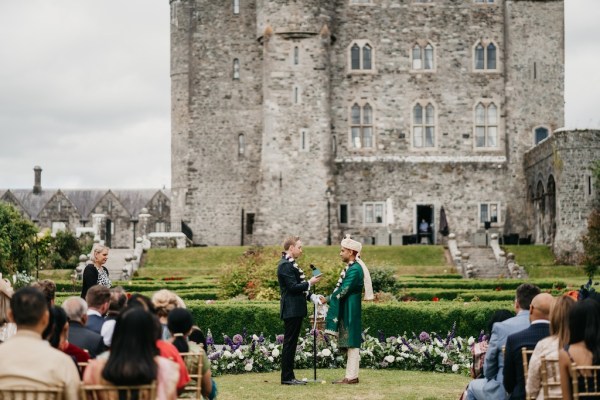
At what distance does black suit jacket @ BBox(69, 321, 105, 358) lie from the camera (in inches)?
360

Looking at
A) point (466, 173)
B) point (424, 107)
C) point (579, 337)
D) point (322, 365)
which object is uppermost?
point (424, 107)

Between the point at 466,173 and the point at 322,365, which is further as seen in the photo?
the point at 466,173

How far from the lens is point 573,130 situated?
42.1 m

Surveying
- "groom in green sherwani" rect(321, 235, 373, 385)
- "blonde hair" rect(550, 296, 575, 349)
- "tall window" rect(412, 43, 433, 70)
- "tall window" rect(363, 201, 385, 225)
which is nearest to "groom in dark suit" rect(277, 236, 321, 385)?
"groom in green sherwani" rect(321, 235, 373, 385)

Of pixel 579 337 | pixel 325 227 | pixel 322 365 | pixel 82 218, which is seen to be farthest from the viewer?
pixel 82 218

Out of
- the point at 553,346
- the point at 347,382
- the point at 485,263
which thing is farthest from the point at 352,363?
the point at 485,263

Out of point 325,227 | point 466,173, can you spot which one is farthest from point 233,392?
point 466,173

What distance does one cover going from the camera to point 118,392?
726cm

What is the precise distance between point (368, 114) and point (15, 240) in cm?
1901

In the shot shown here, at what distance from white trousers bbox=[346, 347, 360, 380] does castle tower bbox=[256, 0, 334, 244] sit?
1256 inches

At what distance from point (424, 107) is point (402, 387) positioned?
3587cm

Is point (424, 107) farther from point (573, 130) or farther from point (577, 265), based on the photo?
point (577, 265)

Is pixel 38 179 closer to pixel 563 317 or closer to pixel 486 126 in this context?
pixel 486 126

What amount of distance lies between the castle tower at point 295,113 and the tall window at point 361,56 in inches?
95.7
